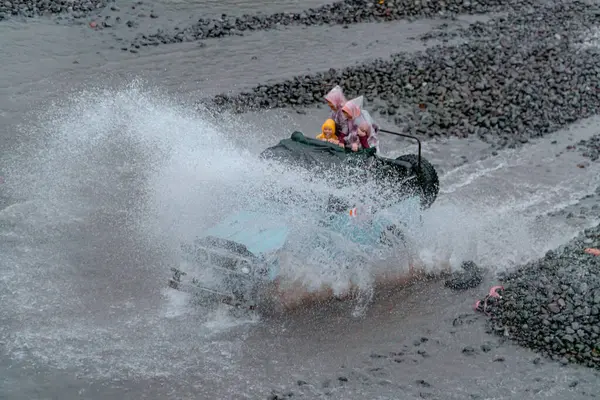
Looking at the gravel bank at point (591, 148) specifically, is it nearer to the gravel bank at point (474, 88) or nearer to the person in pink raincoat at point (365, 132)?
the gravel bank at point (474, 88)

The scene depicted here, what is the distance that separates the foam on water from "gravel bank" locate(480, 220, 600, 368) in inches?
38.0

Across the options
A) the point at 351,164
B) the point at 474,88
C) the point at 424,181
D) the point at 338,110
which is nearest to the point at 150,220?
the point at 338,110

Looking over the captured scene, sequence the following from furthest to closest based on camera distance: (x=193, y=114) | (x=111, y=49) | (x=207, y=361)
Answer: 1. (x=111, y=49)
2. (x=193, y=114)
3. (x=207, y=361)

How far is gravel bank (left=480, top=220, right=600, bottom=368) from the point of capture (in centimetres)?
1152

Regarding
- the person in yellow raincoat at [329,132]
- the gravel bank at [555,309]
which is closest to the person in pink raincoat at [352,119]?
the person in yellow raincoat at [329,132]

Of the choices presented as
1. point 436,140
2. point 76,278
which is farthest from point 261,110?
point 76,278

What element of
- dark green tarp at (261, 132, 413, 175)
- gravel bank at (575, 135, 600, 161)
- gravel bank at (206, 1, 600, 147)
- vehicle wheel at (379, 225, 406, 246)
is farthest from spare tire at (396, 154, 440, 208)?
gravel bank at (575, 135, 600, 161)

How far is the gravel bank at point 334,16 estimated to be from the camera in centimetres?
2267

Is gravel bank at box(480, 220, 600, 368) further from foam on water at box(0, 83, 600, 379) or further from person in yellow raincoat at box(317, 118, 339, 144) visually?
person in yellow raincoat at box(317, 118, 339, 144)

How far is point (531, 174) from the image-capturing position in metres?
16.9

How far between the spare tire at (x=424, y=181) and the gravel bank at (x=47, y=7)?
42.2 feet

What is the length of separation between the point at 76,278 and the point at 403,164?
16.8ft

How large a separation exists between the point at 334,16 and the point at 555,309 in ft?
46.1

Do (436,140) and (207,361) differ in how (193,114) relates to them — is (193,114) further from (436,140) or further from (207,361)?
(207,361)
